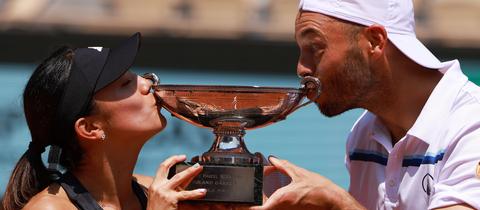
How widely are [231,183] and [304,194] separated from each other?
0.74 feet

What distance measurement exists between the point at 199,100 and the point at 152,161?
5.40 m

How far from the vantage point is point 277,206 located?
3.32 m

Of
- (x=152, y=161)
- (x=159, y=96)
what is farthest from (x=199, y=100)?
(x=152, y=161)

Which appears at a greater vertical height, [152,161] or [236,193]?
[236,193]

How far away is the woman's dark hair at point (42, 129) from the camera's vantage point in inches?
153

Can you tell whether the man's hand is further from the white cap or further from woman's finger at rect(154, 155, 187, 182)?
the white cap

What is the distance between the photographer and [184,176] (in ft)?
11.2

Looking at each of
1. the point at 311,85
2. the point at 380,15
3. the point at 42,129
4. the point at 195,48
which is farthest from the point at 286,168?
the point at 195,48

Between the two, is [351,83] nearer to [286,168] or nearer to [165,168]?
[286,168]

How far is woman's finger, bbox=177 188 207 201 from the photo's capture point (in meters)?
3.41

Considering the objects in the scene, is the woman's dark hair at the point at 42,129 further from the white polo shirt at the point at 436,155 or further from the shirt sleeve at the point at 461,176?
the shirt sleeve at the point at 461,176

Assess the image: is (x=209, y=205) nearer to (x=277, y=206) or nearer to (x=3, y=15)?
(x=277, y=206)

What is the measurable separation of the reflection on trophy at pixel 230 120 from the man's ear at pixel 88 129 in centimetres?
35

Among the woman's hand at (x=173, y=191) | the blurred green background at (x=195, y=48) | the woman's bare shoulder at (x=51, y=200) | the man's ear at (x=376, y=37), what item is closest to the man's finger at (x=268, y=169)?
the woman's hand at (x=173, y=191)
